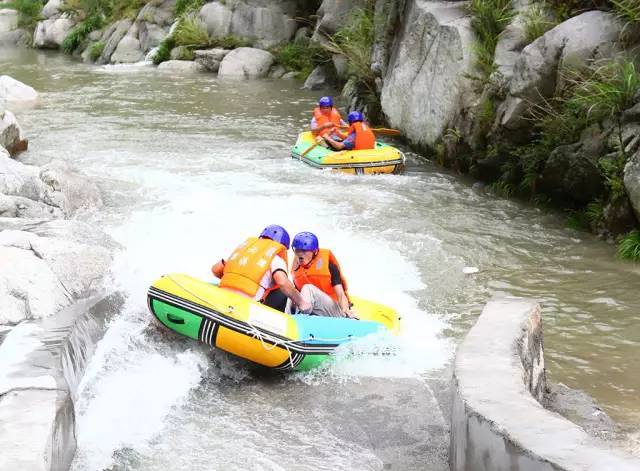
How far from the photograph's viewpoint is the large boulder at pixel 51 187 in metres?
9.47

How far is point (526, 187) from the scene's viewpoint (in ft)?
34.7

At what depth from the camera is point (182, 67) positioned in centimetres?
2298

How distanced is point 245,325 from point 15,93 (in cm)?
1406

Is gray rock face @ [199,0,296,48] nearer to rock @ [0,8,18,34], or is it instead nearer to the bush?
the bush

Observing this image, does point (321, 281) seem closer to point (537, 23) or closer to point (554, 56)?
point (554, 56)

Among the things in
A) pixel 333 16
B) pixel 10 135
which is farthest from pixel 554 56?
pixel 333 16

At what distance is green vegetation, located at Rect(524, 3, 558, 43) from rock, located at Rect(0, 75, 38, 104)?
37.6 feet

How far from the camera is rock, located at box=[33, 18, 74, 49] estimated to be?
29609 mm

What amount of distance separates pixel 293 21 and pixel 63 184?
14609 millimetres

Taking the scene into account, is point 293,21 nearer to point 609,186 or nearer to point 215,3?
point 215,3

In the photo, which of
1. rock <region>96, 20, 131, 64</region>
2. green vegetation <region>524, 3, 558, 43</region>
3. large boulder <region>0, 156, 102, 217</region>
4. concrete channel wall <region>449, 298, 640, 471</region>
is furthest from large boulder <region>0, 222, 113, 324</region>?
rock <region>96, 20, 131, 64</region>

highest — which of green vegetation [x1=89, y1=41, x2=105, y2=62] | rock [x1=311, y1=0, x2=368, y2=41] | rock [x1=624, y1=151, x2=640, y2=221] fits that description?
rock [x1=311, y1=0, x2=368, y2=41]

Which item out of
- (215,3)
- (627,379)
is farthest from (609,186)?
(215,3)

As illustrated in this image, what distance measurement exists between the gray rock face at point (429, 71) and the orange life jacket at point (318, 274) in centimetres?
588
